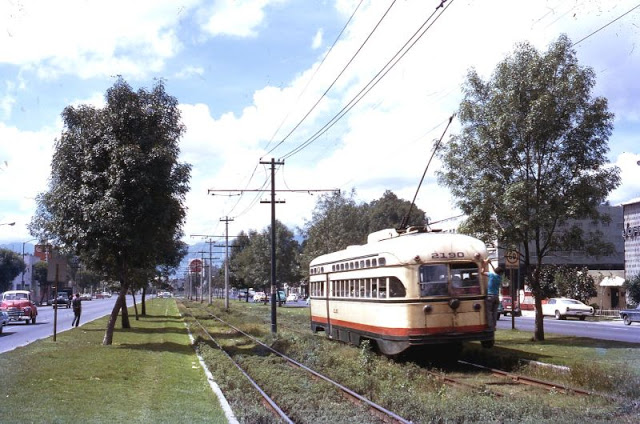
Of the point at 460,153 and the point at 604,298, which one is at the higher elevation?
the point at 460,153

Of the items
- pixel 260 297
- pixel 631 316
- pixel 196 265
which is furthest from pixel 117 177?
pixel 260 297

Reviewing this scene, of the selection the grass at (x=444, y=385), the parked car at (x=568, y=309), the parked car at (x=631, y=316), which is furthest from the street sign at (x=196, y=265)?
the grass at (x=444, y=385)

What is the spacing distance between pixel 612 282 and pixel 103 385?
5041 centimetres

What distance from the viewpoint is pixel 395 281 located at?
15.5 m

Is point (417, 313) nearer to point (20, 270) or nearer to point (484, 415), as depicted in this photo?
point (484, 415)

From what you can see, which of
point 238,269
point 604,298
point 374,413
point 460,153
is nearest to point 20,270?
point 238,269

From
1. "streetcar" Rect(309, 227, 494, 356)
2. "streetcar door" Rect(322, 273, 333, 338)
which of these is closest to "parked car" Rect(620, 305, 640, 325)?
"streetcar door" Rect(322, 273, 333, 338)

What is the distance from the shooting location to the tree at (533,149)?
20156 millimetres

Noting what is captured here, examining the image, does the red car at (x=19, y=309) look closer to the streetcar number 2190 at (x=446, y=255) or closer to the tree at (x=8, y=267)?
the streetcar number 2190 at (x=446, y=255)

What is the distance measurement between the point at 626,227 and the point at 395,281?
139 feet

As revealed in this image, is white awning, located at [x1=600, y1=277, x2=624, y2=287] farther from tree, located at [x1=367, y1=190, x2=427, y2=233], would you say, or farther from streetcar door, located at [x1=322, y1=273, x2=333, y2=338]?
streetcar door, located at [x1=322, y1=273, x2=333, y2=338]

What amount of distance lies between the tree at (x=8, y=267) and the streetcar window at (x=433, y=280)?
255 ft

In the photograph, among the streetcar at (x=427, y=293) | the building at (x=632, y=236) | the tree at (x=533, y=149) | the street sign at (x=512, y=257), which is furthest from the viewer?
the building at (x=632, y=236)

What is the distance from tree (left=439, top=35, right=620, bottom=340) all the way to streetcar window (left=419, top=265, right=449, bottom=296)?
6072 mm
